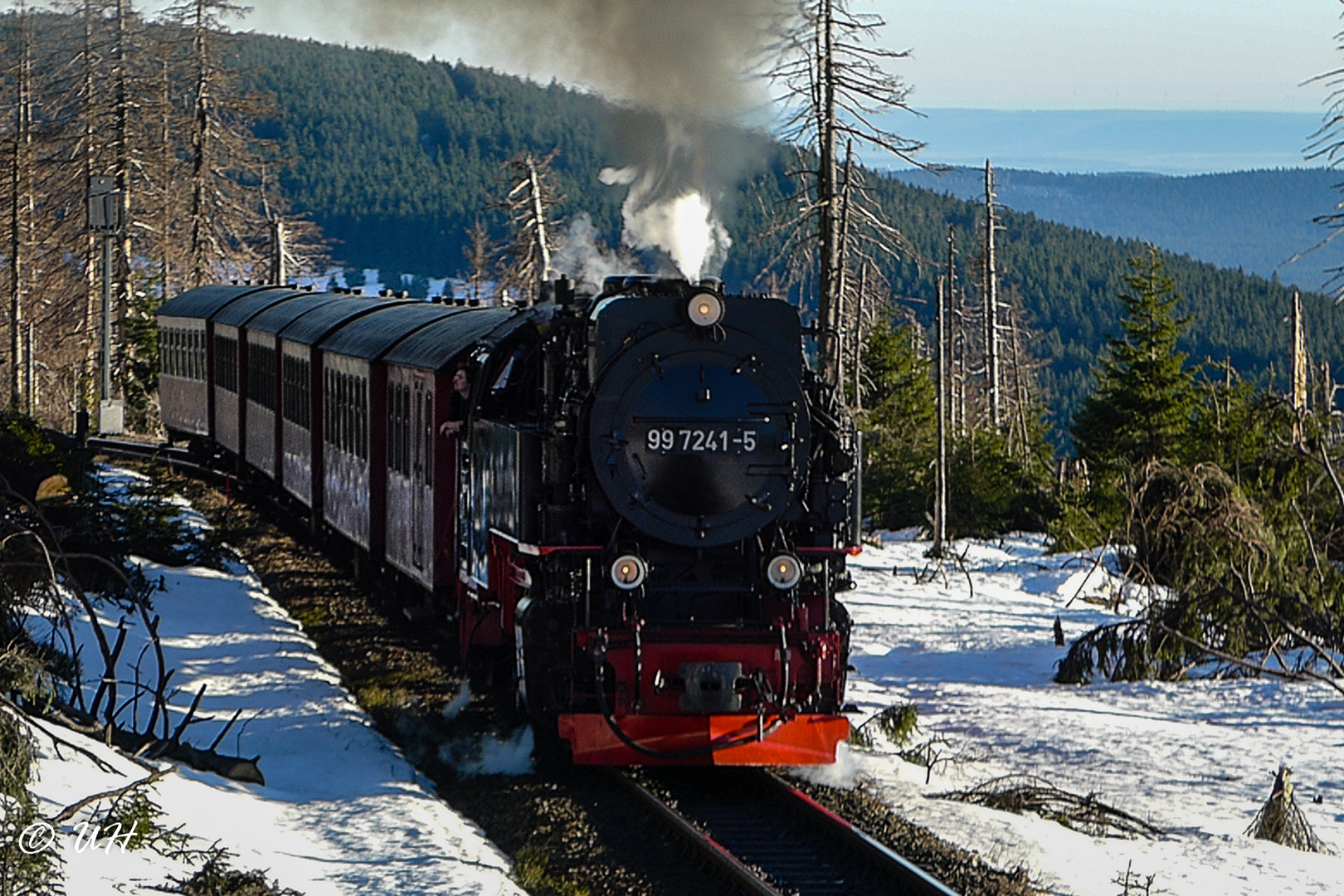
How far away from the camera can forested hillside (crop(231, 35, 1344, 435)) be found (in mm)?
118812

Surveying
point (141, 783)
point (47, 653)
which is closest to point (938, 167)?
point (47, 653)

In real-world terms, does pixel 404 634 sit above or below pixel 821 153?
below

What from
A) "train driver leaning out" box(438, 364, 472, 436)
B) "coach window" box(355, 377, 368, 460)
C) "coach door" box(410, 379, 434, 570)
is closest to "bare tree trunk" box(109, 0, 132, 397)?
"coach window" box(355, 377, 368, 460)

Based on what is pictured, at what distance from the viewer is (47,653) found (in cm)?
1095

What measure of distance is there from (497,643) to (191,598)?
574 cm

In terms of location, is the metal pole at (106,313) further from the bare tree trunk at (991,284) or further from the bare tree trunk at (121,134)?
the bare tree trunk at (991,284)

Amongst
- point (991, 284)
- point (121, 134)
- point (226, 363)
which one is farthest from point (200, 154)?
point (226, 363)

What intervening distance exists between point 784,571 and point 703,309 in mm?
1701

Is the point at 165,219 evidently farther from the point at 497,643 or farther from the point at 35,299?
the point at 497,643

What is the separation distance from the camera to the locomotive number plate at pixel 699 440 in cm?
1016

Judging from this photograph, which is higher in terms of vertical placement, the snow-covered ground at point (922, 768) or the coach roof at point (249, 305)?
the coach roof at point (249, 305)

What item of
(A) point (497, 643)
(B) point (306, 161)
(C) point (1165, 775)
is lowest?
(C) point (1165, 775)

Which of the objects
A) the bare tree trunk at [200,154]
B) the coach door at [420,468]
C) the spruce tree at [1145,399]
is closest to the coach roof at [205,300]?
the coach door at [420,468]

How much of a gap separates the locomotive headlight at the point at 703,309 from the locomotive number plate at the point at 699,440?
2.19 ft
